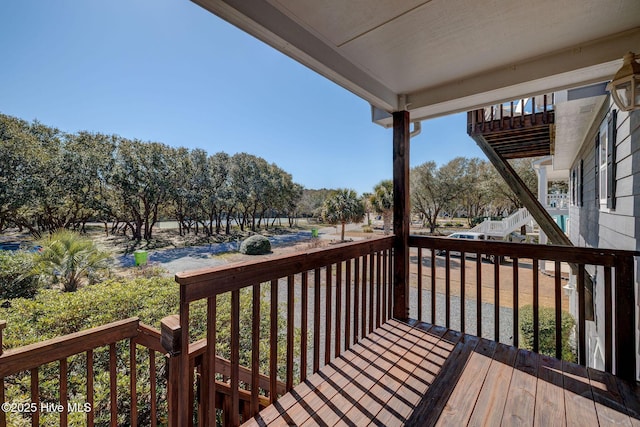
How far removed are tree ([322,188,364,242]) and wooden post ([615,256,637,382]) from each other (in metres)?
12.0

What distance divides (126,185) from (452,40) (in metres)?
7.34

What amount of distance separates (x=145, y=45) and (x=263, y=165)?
5249 millimetres

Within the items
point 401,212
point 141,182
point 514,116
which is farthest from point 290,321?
point 141,182

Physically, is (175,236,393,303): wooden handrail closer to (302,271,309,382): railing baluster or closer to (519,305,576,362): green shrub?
(302,271,309,382): railing baluster

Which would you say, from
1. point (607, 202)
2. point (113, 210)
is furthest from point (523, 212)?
point (113, 210)

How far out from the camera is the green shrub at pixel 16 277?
3650 millimetres

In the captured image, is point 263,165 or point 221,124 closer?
point 221,124

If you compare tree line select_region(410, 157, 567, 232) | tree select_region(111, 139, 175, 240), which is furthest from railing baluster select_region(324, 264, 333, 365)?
tree line select_region(410, 157, 567, 232)

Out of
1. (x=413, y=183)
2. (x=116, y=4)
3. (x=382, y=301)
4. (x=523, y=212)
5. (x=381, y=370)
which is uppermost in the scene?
(x=116, y=4)

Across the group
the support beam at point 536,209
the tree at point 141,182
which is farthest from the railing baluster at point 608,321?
the tree at point 141,182

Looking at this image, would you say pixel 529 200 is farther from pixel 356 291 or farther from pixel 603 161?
pixel 356 291

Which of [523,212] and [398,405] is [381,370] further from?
[523,212]

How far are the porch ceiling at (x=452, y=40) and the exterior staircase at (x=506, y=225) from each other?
1053 cm

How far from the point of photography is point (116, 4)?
3350 mm
